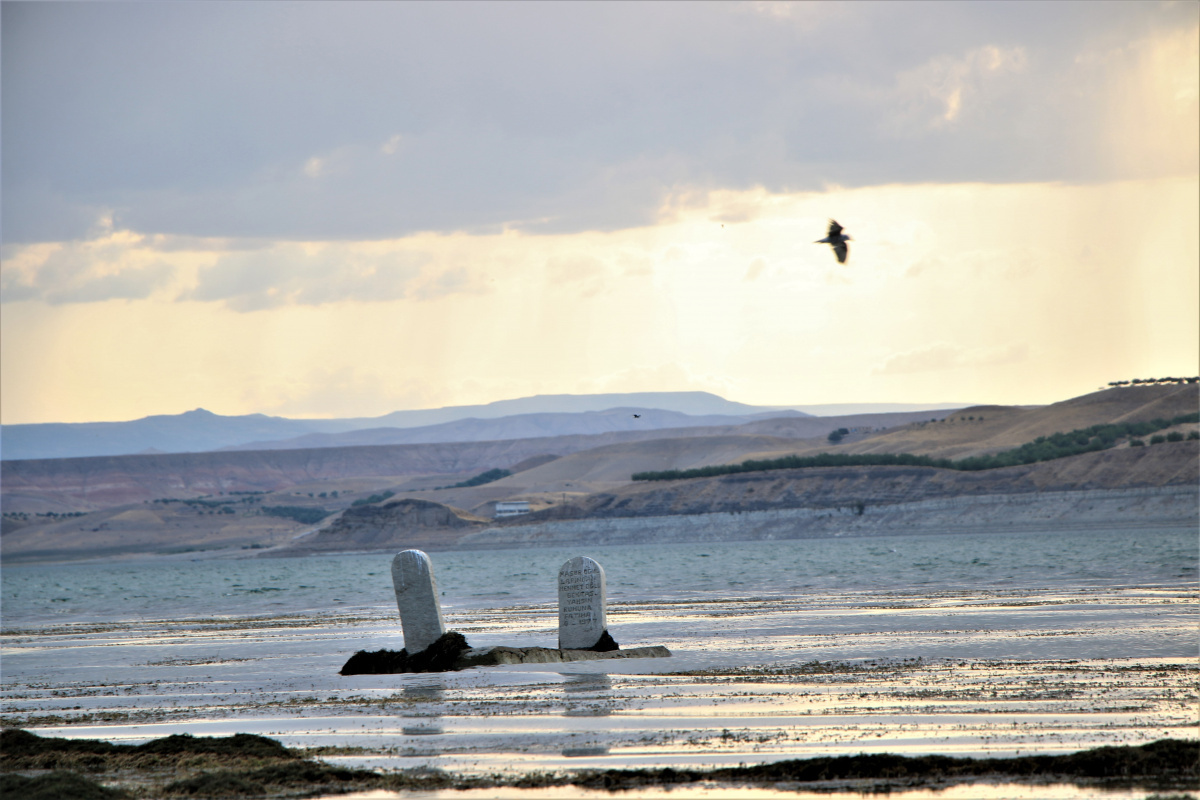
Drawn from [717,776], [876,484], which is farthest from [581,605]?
[876,484]

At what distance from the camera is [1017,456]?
408ft

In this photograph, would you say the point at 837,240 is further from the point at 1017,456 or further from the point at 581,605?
the point at 1017,456

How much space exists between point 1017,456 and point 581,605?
110m

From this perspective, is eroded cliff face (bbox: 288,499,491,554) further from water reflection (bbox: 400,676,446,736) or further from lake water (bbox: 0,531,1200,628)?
water reflection (bbox: 400,676,446,736)

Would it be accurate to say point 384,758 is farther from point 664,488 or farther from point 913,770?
point 664,488

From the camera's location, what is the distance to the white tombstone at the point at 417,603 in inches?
863

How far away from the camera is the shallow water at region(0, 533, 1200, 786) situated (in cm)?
1324

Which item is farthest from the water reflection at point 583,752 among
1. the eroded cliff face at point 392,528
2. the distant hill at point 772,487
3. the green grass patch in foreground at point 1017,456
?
the eroded cliff face at point 392,528

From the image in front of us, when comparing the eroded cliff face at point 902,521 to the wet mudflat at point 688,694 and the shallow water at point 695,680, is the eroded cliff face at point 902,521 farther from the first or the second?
the wet mudflat at point 688,694

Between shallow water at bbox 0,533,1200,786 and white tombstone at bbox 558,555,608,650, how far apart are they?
4.03ft

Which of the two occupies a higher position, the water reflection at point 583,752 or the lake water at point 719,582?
the water reflection at point 583,752

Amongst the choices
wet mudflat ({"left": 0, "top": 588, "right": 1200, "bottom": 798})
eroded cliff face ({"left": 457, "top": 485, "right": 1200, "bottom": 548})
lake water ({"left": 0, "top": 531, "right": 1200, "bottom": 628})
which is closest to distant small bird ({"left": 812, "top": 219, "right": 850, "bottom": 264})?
wet mudflat ({"left": 0, "top": 588, "right": 1200, "bottom": 798})

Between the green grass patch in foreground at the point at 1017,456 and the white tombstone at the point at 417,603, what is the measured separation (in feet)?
337

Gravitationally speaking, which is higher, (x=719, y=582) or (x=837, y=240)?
(x=837, y=240)
